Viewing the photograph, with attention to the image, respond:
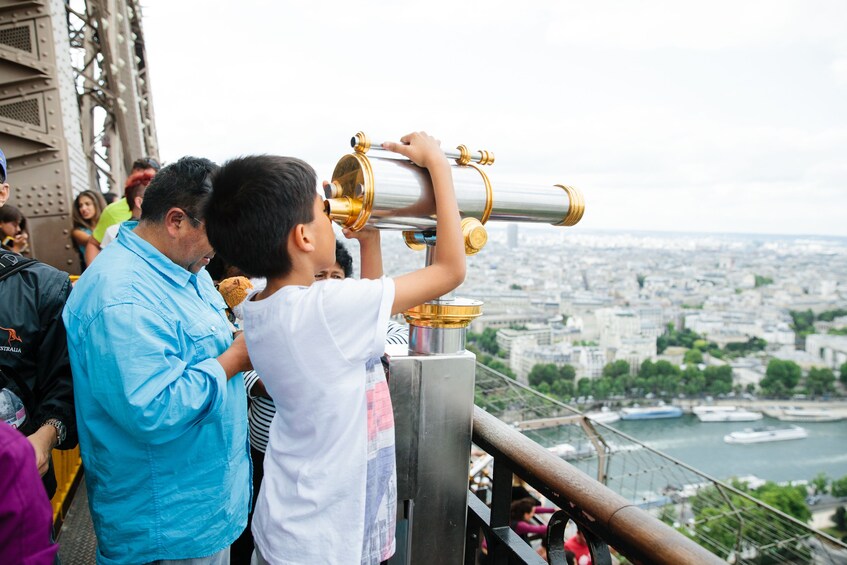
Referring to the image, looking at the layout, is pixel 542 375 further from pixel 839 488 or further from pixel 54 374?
pixel 54 374

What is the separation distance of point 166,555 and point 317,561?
0.61 metres

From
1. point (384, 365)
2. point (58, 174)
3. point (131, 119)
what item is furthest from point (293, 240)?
point (131, 119)

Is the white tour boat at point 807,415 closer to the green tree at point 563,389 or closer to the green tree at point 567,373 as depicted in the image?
the green tree at point 567,373

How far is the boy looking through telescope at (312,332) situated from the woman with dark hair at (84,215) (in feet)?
15.1

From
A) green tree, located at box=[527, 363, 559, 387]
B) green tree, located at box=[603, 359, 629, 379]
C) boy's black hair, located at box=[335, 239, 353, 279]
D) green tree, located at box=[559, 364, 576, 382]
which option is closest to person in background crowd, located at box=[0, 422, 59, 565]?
boy's black hair, located at box=[335, 239, 353, 279]

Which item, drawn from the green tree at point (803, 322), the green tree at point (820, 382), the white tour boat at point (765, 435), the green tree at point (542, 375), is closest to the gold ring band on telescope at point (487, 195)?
the green tree at point (542, 375)

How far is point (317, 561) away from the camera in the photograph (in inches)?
46.9

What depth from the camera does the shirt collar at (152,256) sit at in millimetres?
1585

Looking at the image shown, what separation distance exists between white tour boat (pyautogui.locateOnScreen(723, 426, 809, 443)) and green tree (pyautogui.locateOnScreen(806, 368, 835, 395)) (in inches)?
343

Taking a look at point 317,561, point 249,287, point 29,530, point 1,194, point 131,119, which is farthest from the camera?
point 131,119

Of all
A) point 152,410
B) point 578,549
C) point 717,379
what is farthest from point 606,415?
point 152,410

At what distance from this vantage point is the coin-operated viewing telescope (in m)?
1.19

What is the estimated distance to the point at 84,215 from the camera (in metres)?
5.11

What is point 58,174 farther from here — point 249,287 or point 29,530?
point 29,530
